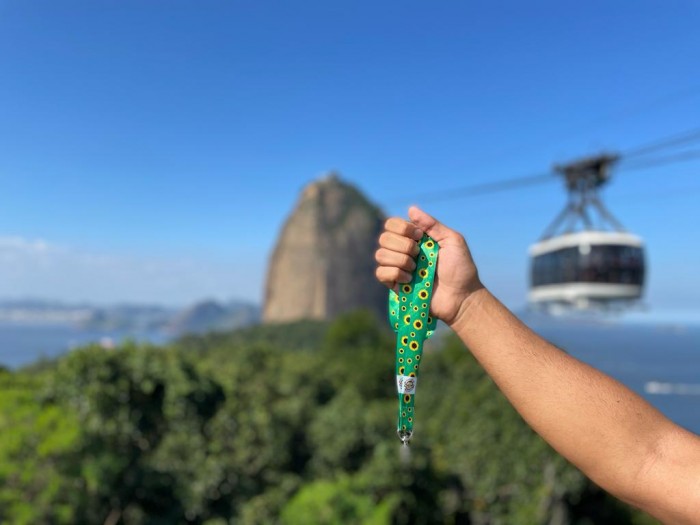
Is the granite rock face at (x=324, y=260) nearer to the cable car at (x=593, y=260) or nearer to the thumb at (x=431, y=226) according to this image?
the cable car at (x=593, y=260)

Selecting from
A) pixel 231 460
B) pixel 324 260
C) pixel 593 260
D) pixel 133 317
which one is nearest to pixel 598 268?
pixel 593 260

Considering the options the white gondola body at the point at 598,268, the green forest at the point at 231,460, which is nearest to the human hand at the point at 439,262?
the green forest at the point at 231,460

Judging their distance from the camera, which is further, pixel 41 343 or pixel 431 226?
pixel 41 343

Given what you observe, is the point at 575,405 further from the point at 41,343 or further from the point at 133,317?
the point at 133,317

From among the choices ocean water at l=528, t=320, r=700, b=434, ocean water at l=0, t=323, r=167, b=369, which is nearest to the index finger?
ocean water at l=528, t=320, r=700, b=434

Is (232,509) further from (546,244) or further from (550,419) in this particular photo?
(550,419)

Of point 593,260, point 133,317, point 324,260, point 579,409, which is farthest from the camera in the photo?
point 133,317

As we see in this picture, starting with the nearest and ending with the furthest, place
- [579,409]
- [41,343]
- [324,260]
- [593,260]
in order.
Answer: [579,409]
[593,260]
[324,260]
[41,343]

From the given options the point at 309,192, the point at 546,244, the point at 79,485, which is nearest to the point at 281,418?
the point at 79,485
